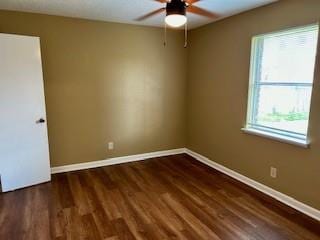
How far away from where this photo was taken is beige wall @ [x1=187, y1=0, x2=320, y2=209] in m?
2.56

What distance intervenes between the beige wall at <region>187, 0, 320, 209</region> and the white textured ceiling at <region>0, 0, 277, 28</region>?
0.28 m

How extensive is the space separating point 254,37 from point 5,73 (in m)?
3.17

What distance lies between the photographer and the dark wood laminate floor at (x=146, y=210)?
229 cm

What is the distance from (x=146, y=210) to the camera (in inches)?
106

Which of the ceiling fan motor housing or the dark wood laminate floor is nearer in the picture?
the ceiling fan motor housing

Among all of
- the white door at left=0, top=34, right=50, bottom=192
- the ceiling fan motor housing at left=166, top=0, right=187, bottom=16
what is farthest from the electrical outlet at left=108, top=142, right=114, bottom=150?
→ the ceiling fan motor housing at left=166, top=0, right=187, bottom=16

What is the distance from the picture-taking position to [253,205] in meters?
2.79

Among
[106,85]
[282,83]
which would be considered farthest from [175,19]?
[106,85]

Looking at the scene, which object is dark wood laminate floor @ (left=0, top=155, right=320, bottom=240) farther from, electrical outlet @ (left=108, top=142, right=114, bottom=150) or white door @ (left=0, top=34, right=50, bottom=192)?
electrical outlet @ (left=108, top=142, right=114, bottom=150)

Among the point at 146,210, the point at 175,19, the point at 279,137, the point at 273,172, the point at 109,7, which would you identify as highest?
the point at 109,7

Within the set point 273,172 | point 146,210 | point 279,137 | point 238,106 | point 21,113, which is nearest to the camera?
point 146,210

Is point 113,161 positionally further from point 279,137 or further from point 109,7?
point 279,137

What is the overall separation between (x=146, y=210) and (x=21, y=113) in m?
2.02

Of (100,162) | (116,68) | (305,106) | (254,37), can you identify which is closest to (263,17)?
(254,37)
